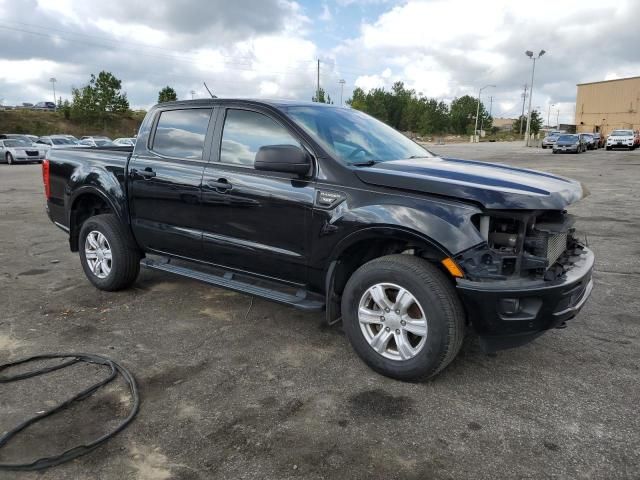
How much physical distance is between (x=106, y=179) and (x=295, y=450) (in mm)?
3344

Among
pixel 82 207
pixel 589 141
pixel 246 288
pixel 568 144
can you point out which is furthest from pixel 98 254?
pixel 589 141

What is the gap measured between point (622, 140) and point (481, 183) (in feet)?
140

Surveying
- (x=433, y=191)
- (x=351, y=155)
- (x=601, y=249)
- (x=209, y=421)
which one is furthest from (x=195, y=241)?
(x=601, y=249)

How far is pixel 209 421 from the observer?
2.87 m

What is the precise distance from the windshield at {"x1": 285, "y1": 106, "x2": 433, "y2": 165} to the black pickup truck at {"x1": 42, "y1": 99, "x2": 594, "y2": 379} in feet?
0.06

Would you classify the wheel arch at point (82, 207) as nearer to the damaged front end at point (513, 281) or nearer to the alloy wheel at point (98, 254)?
the alloy wheel at point (98, 254)

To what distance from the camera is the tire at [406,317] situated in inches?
120

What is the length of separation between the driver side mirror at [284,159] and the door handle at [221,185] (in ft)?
1.83

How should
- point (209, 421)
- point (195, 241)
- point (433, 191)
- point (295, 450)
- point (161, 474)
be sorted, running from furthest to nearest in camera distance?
point (195, 241), point (433, 191), point (209, 421), point (295, 450), point (161, 474)

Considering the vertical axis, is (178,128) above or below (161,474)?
above

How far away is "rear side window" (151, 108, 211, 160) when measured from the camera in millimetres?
4301

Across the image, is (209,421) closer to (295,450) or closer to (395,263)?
(295,450)

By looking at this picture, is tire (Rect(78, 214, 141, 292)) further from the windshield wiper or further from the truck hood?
the truck hood

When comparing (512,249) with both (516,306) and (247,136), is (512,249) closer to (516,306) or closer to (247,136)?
(516,306)
